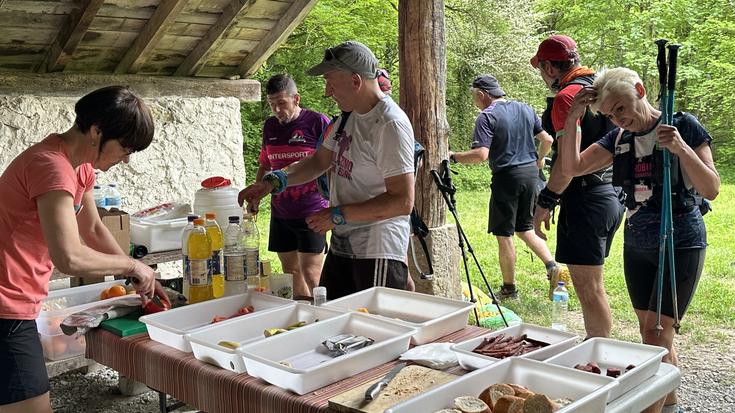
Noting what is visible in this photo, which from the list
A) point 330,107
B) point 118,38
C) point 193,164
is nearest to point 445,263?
point 193,164

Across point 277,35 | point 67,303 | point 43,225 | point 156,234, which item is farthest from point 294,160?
point 43,225

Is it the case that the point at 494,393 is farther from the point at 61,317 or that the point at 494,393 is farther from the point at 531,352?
the point at 61,317

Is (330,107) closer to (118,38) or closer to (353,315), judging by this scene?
(118,38)

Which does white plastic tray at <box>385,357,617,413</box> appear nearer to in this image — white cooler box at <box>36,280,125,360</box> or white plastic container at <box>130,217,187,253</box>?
white cooler box at <box>36,280,125,360</box>

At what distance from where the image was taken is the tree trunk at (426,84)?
4812mm

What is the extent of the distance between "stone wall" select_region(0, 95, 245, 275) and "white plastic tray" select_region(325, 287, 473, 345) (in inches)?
139

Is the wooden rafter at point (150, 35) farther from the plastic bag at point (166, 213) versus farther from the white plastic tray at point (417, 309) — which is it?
the white plastic tray at point (417, 309)

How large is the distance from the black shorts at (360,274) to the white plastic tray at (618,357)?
113 cm

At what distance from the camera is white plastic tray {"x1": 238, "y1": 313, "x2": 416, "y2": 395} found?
64.4 inches

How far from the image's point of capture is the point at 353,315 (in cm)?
207

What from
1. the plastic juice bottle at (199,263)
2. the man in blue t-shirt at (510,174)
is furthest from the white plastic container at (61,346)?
the man in blue t-shirt at (510,174)

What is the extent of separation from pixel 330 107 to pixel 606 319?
11814mm

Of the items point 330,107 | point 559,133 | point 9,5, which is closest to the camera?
point 559,133

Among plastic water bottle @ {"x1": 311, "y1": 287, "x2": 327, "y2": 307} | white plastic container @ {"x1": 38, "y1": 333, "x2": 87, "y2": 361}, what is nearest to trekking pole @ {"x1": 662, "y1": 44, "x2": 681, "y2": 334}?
plastic water bottle @ {"x1": 311, "y1": 287, "x2": 327, "y2": 307}
